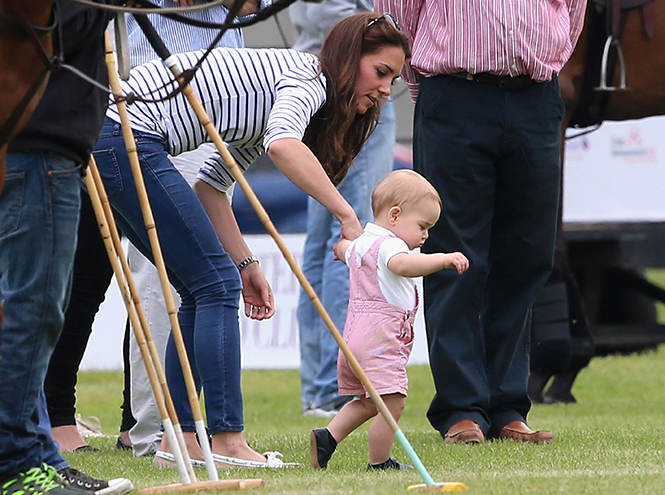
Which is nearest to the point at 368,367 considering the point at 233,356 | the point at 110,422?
the point at 233,356

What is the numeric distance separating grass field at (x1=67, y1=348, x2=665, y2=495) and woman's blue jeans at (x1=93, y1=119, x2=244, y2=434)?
29cm

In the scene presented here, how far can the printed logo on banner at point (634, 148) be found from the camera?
873 cm

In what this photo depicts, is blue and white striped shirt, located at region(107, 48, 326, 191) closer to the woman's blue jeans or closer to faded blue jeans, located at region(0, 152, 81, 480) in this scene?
the woman's blue jeans

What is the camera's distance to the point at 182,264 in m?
3.78

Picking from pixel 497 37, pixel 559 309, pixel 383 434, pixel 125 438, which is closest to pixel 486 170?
pixel 497 37

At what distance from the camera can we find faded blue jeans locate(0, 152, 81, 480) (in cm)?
299

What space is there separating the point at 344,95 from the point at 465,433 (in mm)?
1396

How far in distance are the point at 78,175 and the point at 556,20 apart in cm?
218

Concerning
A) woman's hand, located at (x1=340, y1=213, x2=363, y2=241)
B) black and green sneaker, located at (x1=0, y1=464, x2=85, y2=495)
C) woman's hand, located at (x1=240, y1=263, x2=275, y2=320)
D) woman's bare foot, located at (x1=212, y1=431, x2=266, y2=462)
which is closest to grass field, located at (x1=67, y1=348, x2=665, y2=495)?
woman's bare foot, located at (x1=212, y1=431, x2=266, y2=462)

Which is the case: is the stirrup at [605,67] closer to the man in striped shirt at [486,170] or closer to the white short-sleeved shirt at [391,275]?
the man in striped shirt at [486,170]

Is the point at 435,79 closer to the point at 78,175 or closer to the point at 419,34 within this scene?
the point at 419,34

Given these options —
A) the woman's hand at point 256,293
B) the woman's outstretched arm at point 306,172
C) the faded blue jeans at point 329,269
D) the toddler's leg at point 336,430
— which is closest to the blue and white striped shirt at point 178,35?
the woman's hand at point 256,293

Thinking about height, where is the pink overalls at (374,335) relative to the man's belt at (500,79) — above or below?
below

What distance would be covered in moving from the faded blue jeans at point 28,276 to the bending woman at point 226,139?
0.68 m
